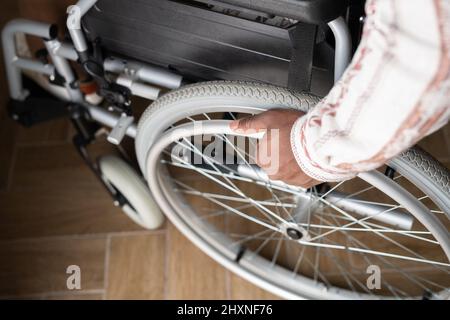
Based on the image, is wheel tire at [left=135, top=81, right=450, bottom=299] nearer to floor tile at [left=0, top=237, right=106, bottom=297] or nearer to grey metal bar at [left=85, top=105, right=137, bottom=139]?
grey metal bar at [left=85, top=105, right=137, bottom=139]

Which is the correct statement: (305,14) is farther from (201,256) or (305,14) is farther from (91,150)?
(91,150)

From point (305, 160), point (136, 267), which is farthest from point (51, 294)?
point (305, 160)

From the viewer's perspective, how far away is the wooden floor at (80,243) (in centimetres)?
105

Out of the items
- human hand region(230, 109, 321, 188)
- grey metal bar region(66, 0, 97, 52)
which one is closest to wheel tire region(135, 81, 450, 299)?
human hand region(230, 109, 321, 188)

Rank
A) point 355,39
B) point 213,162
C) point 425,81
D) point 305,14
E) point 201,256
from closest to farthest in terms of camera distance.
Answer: point 425,81
point 305,14
point 355,39
point 213,162
point 201,256

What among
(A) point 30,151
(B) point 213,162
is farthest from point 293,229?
(A) point 30,151

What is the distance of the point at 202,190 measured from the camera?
44.8 inches

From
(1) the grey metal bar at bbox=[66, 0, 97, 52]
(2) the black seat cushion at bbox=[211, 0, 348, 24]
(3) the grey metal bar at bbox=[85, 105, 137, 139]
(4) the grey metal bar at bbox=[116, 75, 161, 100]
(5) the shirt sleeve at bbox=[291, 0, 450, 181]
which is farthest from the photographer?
(3) the grey metal bar at bbox=[85, 105, 137, 139]

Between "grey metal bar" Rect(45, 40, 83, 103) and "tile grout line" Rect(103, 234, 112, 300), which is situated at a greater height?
"grey metal bar" Rect(45, 40, 83, 103)

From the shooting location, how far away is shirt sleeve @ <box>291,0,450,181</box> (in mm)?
391

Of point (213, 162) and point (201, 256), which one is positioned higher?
point (213, 162)

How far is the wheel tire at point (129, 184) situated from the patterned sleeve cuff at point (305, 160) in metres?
0.51

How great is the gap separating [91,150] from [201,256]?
0.37 m

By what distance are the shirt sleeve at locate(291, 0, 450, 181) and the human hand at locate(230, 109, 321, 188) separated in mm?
55
